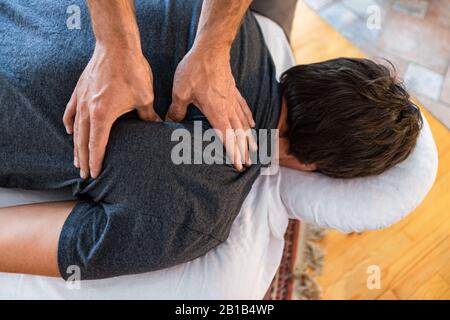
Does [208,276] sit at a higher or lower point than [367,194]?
lower

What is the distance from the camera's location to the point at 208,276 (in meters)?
0.92

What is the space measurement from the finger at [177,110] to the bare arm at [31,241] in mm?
302

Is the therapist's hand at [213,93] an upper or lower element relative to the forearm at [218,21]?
lower

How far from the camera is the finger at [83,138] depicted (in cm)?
81

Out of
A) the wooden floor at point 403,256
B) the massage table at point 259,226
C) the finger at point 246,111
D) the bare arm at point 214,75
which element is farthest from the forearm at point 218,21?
the wooden floor at point 403,256

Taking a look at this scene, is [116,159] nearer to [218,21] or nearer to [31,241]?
[31,241]

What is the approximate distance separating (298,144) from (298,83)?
5.8 inches

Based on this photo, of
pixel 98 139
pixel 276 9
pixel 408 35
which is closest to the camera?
pixel 98 139

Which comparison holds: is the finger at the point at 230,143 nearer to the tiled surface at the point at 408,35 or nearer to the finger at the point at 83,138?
the finger at the point at 83,138

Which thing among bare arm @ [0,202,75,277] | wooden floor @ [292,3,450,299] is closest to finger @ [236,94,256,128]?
bare arm @ [0,202,75,277]

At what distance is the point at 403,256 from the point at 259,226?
0.59m

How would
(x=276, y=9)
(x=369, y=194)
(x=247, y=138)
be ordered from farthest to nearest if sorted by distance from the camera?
(x=276, y=9), (x=369, y=194), (x=247, y=138)

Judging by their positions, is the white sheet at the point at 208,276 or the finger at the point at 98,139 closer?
the finger at the point at 98,139

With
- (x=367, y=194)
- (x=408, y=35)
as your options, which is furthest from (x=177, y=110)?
(x=408, y=35)
